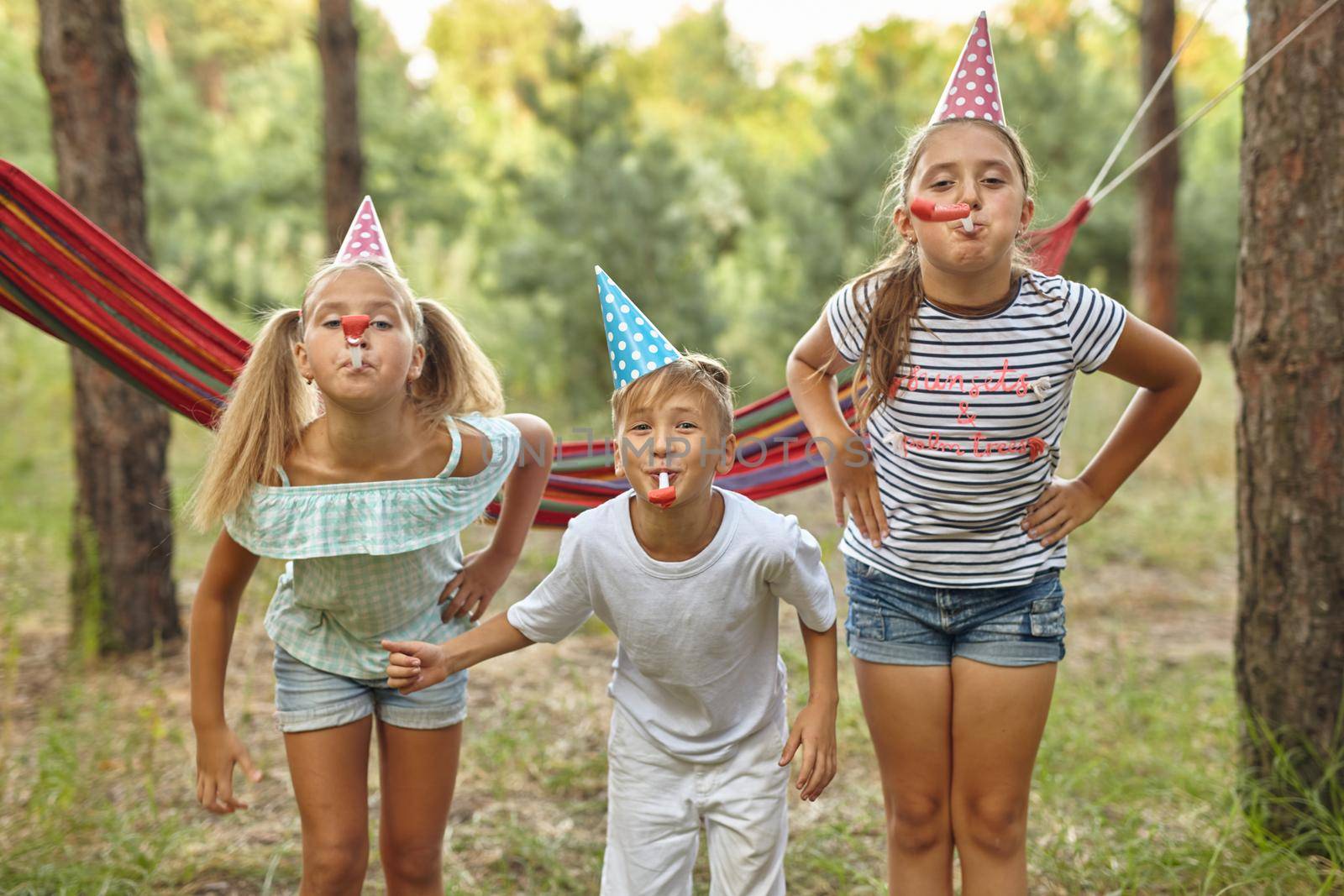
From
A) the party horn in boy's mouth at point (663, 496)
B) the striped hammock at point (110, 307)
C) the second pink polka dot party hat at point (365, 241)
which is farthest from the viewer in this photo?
the striped hammock at point (110, 307)

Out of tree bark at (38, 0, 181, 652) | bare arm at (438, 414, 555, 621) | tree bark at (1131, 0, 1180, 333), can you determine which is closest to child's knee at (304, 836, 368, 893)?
bare arm at (438, 414, 555, 621)

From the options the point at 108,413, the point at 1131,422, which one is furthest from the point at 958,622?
the point at 108,413

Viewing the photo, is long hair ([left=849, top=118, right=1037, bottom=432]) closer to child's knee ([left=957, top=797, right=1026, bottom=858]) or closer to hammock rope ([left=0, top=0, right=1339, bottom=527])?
hammock rope ([left=0, top=0, right=1339, bottom=527])

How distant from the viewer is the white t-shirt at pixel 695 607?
1.69m

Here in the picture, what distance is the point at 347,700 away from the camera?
1828mm

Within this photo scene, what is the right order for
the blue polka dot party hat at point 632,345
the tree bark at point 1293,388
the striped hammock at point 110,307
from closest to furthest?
the blue polka dot party hat at point 632,345 < the striped hammock at point 110,307 < the tree bark at point 1293,388

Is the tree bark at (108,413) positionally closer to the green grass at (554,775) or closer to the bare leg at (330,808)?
the green grass at (554,775)

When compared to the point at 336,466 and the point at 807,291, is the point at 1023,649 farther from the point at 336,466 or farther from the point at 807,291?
the point at 807,291

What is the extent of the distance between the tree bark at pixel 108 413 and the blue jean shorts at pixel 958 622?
2.41 m

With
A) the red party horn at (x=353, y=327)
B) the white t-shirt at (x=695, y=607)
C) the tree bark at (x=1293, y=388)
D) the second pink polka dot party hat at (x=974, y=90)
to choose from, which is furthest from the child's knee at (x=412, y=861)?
the tree bark at (x=1293, y=388)

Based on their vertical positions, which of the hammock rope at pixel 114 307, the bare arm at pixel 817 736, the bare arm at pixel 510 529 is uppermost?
the hammock rope at pixel 114 307

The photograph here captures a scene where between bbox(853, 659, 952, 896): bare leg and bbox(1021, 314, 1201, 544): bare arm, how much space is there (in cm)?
29

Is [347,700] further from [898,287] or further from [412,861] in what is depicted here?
[898,287]

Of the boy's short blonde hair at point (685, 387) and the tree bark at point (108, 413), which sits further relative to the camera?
the tree bark at point (108, 413)
